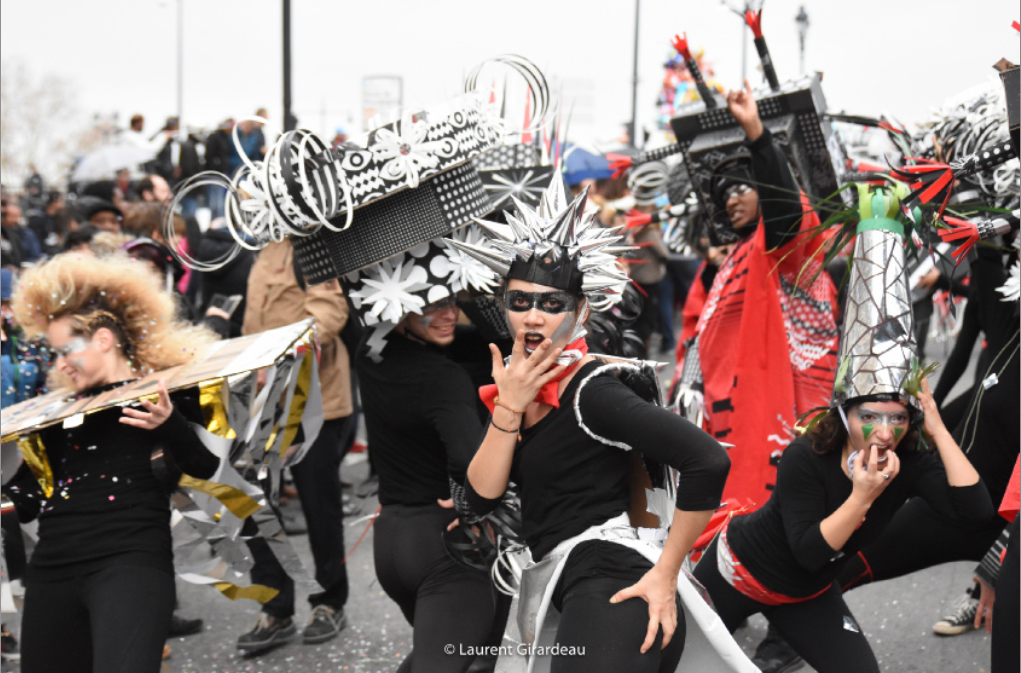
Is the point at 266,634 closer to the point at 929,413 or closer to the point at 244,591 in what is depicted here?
the point at 244,591

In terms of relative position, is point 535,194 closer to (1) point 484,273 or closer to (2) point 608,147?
(1) point 484,273

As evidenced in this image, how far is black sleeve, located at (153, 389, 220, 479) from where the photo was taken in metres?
3.36

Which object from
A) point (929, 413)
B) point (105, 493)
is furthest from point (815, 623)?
point (105, 493)

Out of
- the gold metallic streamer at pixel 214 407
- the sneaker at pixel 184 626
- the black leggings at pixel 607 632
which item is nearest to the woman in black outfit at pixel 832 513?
the black leggings at pixel 607 632

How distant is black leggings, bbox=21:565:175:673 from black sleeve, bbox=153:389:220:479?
35 centimetres

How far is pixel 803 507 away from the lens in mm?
3148

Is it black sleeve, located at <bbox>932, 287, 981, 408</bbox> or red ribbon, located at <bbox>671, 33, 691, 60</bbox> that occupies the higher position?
red ribbon, located at <bbox>671, 33, 691, 60</bbox>

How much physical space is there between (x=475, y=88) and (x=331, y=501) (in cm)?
197

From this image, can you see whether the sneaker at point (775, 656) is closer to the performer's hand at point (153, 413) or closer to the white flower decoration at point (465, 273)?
the white flower decoration at point (465, 273)

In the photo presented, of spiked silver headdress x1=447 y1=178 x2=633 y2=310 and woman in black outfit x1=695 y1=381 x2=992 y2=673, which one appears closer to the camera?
spiked silver headdress x1=447 y1=178 x2=633 y2=310

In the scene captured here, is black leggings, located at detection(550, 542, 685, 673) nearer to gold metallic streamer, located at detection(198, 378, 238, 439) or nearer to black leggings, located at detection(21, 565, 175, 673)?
black leggings, located at detection(21, 565, 175, 673)

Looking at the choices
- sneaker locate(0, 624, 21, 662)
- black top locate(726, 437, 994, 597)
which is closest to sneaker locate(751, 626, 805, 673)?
black top locate(726, 437, 994, 597)

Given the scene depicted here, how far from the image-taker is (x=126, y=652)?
2994mm

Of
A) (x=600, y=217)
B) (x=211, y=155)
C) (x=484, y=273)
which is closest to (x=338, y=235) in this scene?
(x=484, y=273)
